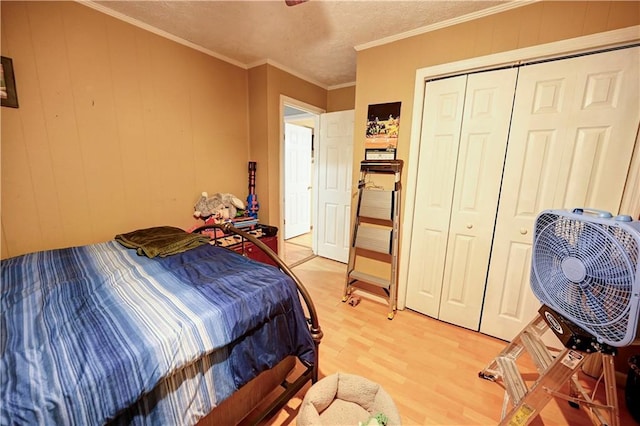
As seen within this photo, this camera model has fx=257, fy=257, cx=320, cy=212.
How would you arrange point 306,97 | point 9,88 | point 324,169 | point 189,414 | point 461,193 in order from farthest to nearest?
1. point 324,169
2. point 306,97
3. point 461,193
4. point 9,88
5. point 189,414

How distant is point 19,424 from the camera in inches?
24.6

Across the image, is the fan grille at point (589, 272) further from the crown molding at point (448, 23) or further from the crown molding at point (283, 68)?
the crown molding at point (283, 68)

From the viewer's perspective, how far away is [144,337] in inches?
33.9

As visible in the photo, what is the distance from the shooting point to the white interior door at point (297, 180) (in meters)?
4.38

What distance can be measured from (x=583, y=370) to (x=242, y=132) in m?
3.54

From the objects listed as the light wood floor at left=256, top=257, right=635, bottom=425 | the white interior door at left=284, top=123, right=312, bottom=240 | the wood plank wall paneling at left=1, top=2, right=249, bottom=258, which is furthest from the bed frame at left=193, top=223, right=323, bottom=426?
the white interior door at left=284, top=123, right=312, bottom=240

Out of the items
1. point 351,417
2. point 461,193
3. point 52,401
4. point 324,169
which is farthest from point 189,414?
point 324,169

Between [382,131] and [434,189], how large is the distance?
2.24 feet

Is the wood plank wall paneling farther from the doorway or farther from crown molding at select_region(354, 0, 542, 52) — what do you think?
the doorway

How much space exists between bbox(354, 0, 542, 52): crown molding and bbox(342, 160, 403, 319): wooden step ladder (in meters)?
1.01

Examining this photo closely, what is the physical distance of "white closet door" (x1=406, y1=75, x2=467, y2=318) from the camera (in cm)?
202

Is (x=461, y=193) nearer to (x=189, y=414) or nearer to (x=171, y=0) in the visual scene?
(x=189, y=414)

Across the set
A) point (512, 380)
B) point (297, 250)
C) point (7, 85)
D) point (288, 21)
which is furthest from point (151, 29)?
point (512, 380)

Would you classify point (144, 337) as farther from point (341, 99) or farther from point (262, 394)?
point (341, 99)
